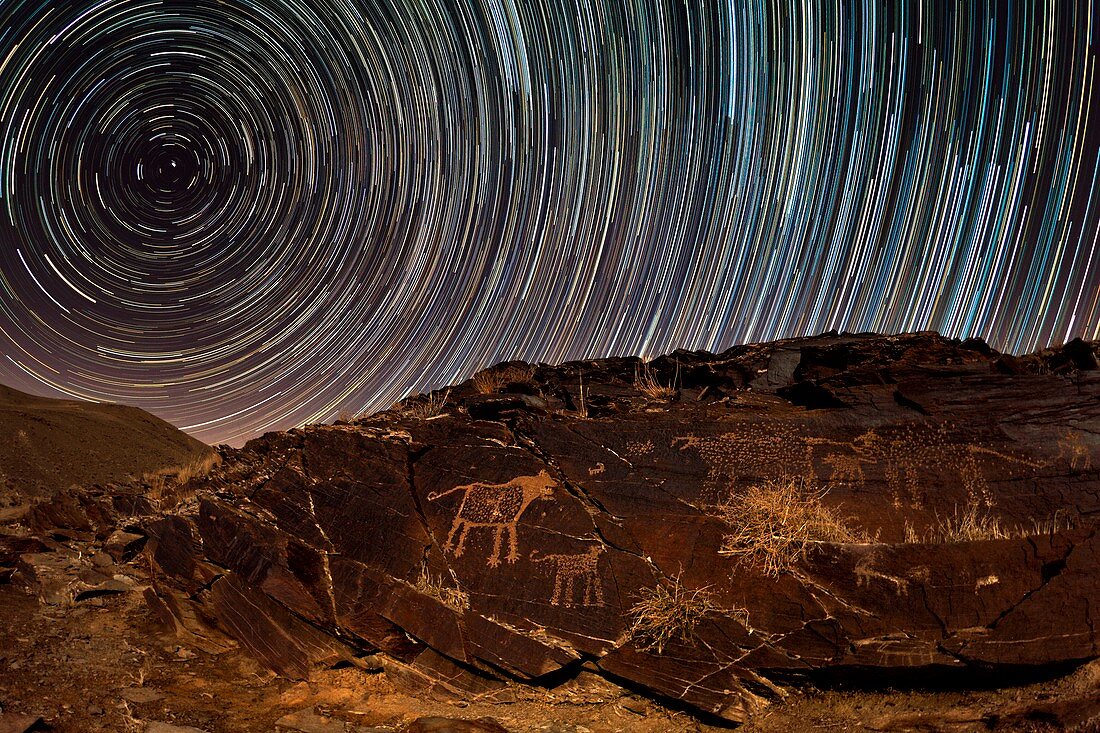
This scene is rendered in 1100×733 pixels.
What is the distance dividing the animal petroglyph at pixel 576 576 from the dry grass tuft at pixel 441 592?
0.93m

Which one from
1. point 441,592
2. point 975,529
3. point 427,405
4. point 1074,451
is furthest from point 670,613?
point 427,405

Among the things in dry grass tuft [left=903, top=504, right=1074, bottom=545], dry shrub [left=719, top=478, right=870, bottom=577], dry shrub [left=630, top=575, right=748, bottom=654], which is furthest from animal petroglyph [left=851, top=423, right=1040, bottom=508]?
dry shrub [left=630, top=575, right=748, bottom=654]

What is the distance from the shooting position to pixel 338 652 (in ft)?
22.9

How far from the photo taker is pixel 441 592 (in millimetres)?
6621

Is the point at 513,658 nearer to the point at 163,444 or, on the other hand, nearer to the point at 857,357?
the point at 857,357

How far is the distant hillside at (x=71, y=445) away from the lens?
21.2m

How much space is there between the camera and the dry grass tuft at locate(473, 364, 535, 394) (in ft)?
35.9

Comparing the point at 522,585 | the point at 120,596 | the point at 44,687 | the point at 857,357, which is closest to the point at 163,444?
the point at 120,596

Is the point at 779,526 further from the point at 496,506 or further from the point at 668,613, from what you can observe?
the point at 496,506

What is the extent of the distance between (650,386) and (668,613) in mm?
4277

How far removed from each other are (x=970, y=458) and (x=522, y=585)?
5.51 m

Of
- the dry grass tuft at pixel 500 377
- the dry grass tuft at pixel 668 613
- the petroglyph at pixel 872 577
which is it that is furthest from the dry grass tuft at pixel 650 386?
the petroglyph at pixel 872 577

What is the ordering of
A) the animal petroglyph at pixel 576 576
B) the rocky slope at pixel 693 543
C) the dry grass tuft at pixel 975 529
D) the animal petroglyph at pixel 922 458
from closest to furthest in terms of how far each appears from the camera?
the rocky slope at pixel 693 543, the dry grass tuft at pixel 975 529, the animal petroglyph at pixel 576 576, the animal petroglyph at pixel 922 458

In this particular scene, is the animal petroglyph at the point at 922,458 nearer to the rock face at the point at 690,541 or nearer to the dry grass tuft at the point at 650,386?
the rock face at the point at 690,541
